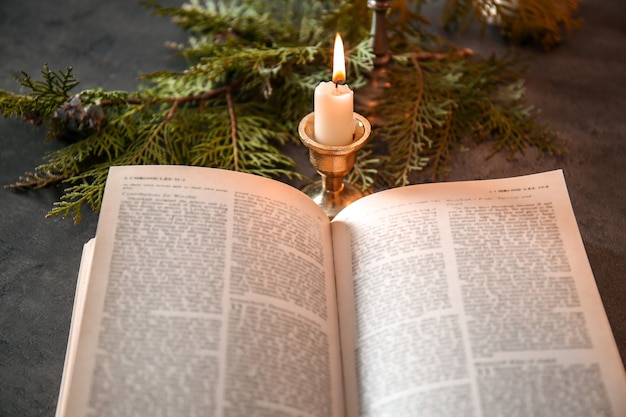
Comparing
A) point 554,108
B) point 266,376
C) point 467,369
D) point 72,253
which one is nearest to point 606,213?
point 554,108

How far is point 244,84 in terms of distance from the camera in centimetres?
107

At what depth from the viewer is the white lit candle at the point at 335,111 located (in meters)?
0.78

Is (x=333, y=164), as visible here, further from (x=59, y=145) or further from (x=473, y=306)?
(x=59, y=145)

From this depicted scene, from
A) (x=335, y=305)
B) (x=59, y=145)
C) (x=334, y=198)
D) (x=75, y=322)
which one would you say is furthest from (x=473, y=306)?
(x=59, y=145)

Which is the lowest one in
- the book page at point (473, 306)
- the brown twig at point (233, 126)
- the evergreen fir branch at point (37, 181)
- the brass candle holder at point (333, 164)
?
the book page at point (473, 306)

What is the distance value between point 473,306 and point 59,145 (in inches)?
24.2

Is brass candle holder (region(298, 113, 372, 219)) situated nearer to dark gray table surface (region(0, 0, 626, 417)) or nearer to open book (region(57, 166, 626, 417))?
open book (region(57, 166, 626, 417))

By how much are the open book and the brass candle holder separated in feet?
0.16

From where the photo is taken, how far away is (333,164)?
812 mm

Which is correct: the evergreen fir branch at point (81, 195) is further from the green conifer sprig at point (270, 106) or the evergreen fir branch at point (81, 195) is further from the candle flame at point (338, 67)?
the candle flame at point (338, 67)

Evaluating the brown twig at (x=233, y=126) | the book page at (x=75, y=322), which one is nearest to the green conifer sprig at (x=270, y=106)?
the brown twig at (x=233, y=126)

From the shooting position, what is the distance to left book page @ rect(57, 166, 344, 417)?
0.65 meters

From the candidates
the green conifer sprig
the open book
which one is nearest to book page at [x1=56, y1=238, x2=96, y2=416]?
the open book

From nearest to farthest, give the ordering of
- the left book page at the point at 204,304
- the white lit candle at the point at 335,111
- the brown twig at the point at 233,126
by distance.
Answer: the left book page at the point at 204,304, the white lit candle at the point at 335,111, the brown twig at the point at 233,126
